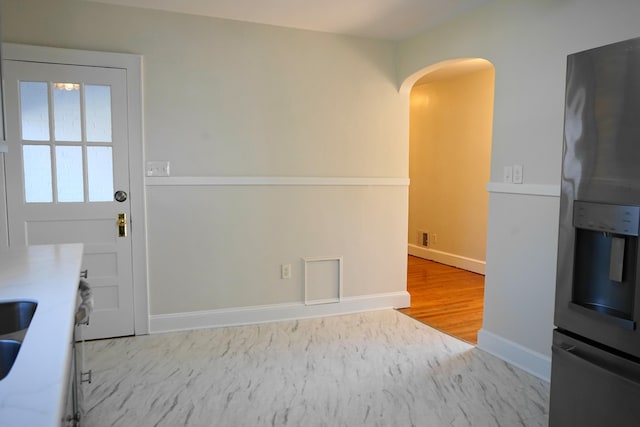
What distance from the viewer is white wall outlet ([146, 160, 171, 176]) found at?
3273 millimetres

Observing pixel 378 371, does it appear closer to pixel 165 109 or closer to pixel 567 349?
pixel 567 349

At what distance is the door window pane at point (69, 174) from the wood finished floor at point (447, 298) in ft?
9.25

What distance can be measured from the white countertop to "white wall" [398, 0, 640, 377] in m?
2.49

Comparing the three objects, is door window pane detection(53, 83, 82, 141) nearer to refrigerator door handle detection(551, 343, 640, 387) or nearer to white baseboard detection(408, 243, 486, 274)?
refrigerator door handle detection(551, 343, 640, 387)

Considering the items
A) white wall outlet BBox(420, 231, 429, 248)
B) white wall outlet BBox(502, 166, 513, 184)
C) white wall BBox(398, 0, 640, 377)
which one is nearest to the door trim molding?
white wall BBox(398, 0, 640, 377)

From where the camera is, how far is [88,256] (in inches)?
126

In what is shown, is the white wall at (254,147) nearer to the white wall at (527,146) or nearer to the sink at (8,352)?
the white wall at (527,146)

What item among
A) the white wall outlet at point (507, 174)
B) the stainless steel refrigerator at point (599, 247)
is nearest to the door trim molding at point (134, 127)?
the white wall outlet at point (507, 174)

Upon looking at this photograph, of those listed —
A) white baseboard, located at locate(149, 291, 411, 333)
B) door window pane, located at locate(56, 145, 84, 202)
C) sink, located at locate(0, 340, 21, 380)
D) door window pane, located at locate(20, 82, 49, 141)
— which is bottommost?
white baseboard, located at locate(149, 291, 411, 333)

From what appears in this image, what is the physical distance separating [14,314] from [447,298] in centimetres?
383

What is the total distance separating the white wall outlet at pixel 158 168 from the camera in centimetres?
327

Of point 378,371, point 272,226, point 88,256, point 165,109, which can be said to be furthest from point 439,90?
point 88,256

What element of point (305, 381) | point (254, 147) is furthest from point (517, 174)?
point (254, 147)

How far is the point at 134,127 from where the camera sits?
3193 millimetres
